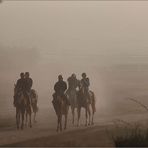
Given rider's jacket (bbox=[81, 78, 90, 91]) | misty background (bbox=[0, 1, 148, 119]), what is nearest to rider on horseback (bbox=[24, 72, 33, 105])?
rider's jacket (bbox=[81, 78, 90, 91])

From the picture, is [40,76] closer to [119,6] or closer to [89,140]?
[119,6]

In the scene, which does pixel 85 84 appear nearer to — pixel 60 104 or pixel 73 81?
pixel 73 81

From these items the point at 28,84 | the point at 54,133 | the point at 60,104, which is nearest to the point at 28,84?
the point at 28,84

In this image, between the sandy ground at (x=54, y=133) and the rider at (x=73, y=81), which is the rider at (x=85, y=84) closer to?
the rider at (x=73, y=81)

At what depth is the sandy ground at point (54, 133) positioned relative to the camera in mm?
16312

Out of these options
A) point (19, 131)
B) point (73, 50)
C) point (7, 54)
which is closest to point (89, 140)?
point (19, 131)

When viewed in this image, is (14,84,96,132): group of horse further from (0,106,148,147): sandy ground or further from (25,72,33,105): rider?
(0,106,148,147): sandy ground

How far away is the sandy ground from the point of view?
642 inches

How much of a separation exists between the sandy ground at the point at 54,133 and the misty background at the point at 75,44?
1436 cm

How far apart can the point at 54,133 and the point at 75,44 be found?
141 ft

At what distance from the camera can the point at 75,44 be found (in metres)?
61.5

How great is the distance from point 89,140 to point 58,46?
45065mm

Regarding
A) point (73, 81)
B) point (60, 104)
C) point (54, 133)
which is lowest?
point (54, 133)

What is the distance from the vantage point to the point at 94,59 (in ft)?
189
